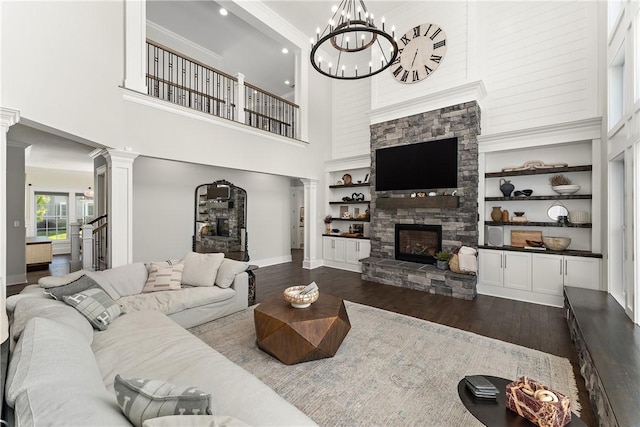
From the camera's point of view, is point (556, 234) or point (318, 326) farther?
point (556, 234)

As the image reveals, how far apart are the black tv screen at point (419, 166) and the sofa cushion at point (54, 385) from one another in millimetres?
5184

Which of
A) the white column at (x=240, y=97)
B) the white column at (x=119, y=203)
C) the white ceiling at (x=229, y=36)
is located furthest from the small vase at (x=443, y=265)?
the white ceiling at (x=229, y=36)

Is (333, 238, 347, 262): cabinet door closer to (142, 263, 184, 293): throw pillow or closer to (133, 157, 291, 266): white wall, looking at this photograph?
(133, 157, 291, 266): white wall

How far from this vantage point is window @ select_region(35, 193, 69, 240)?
30.3ft

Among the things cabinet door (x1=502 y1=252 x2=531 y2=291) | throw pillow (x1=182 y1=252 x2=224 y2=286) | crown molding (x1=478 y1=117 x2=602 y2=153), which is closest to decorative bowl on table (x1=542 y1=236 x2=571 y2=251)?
cabinet door (x1=502 y1=252 x2=531 y2=291)

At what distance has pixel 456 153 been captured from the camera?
4.98 m

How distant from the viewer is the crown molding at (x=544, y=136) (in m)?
4.09

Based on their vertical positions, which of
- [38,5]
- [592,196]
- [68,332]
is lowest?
[68,332]

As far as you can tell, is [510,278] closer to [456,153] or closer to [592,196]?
[592,196]

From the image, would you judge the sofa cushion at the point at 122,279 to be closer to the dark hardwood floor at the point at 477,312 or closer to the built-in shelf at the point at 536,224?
the dark hardwood floor at the point at 477,312

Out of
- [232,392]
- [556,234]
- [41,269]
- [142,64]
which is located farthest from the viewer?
[41,269]

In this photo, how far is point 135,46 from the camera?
3.97m

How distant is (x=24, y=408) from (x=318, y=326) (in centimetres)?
193

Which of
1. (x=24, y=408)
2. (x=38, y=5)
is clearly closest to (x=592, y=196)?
(x=24, y=408)
